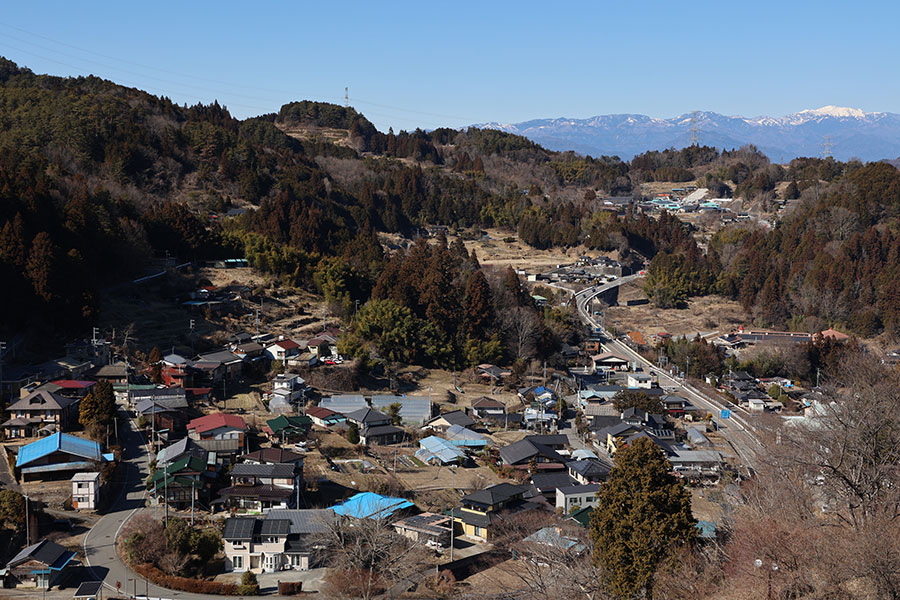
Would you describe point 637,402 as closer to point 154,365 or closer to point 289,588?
point 154,365

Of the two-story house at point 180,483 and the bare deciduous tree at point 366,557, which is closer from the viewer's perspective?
the bare deciduous tree at point 366,557

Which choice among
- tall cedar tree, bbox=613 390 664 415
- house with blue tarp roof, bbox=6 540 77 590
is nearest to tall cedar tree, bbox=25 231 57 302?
house with blue tarp roof, bbox=6 540 77 590

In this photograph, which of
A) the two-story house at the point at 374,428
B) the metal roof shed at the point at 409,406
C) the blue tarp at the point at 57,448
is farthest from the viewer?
the metal roof shed at the point at 409,406

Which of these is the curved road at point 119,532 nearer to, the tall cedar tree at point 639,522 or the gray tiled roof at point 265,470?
the gray tiled roof at point 265,470

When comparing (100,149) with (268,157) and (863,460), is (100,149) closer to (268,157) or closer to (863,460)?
(268,157)

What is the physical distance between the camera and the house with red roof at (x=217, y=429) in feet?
62.7

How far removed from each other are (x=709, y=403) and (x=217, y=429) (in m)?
17.9

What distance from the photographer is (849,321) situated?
41438 mm

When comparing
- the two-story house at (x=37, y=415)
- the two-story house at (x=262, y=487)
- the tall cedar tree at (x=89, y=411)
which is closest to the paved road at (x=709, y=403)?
the two-story house at (x=262, y=487)

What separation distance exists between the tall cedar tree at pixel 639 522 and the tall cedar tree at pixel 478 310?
19780mm

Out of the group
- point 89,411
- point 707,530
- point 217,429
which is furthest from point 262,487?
point 707,530

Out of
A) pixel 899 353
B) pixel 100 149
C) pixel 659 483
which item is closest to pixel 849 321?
pixel 899 353

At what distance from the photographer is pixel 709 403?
2902cm

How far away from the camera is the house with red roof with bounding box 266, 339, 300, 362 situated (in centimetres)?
2653
